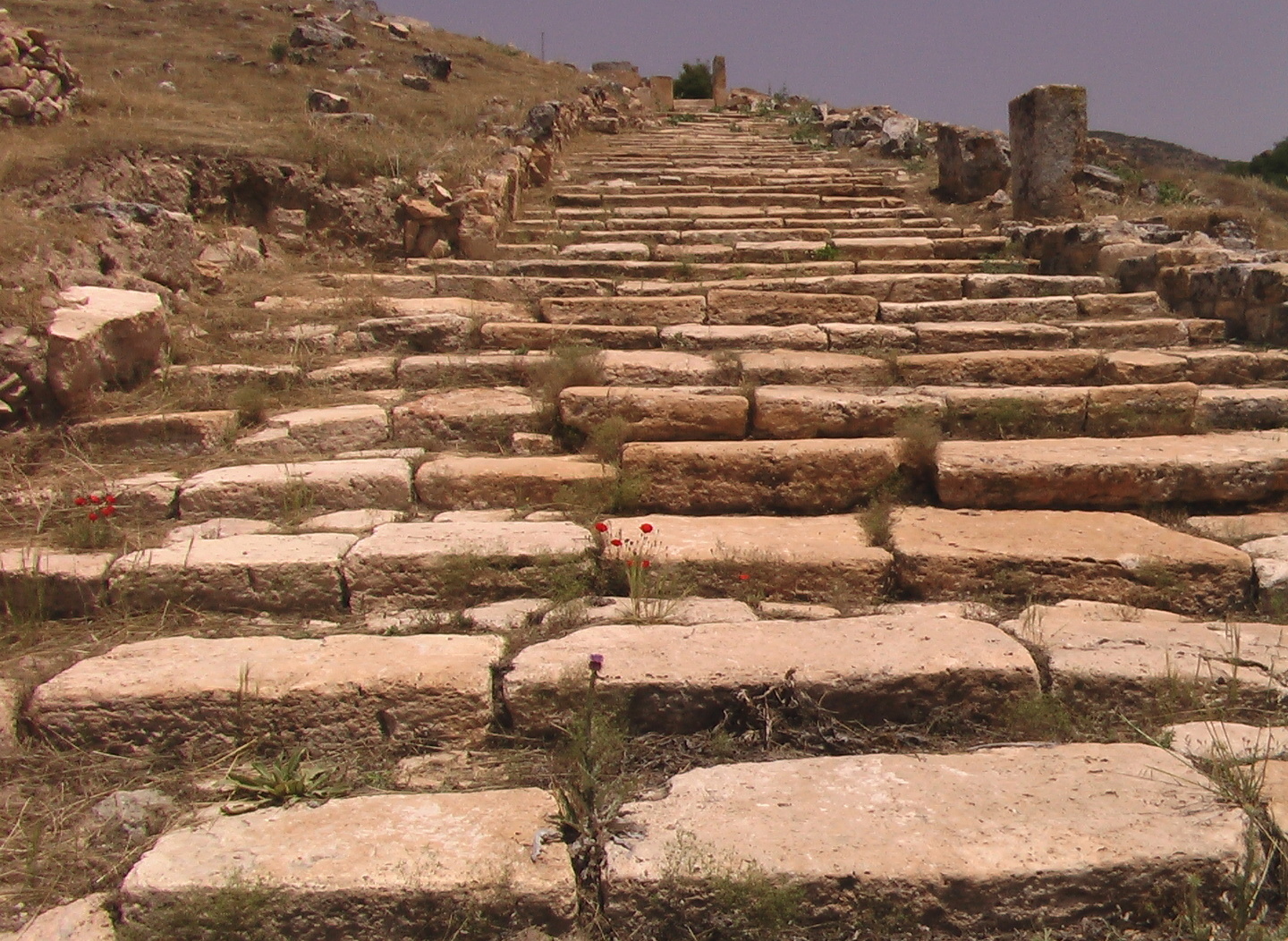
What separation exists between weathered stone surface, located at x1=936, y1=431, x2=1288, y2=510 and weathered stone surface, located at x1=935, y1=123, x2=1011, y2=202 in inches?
235

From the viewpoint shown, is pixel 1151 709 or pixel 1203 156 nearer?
pixel 1151 709

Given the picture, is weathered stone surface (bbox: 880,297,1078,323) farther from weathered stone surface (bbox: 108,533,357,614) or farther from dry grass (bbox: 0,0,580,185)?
weathered stone surface (bbox: 108,533,357,614)

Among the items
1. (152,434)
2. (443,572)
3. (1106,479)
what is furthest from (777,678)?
(152,434)

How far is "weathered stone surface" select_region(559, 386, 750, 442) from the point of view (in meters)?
4.05

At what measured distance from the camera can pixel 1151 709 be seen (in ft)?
7.97

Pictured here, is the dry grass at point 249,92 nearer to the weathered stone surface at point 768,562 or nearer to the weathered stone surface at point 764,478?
the weathered stone surface at point 764,478

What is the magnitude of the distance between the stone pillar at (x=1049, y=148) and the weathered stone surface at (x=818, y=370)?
3.83 m

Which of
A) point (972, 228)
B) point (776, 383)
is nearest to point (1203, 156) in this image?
point (972, 228)

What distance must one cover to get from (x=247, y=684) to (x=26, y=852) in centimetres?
58

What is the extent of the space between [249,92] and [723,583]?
10.1 metres

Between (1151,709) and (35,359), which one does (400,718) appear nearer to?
(1151,709)

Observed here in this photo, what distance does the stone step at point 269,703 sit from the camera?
2.36 meters

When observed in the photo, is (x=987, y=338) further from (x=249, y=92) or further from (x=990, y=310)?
(x=249, y=92)

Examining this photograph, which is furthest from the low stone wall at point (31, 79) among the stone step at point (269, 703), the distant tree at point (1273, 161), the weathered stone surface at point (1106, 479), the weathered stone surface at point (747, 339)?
the distant tree at point (1273, 161)
